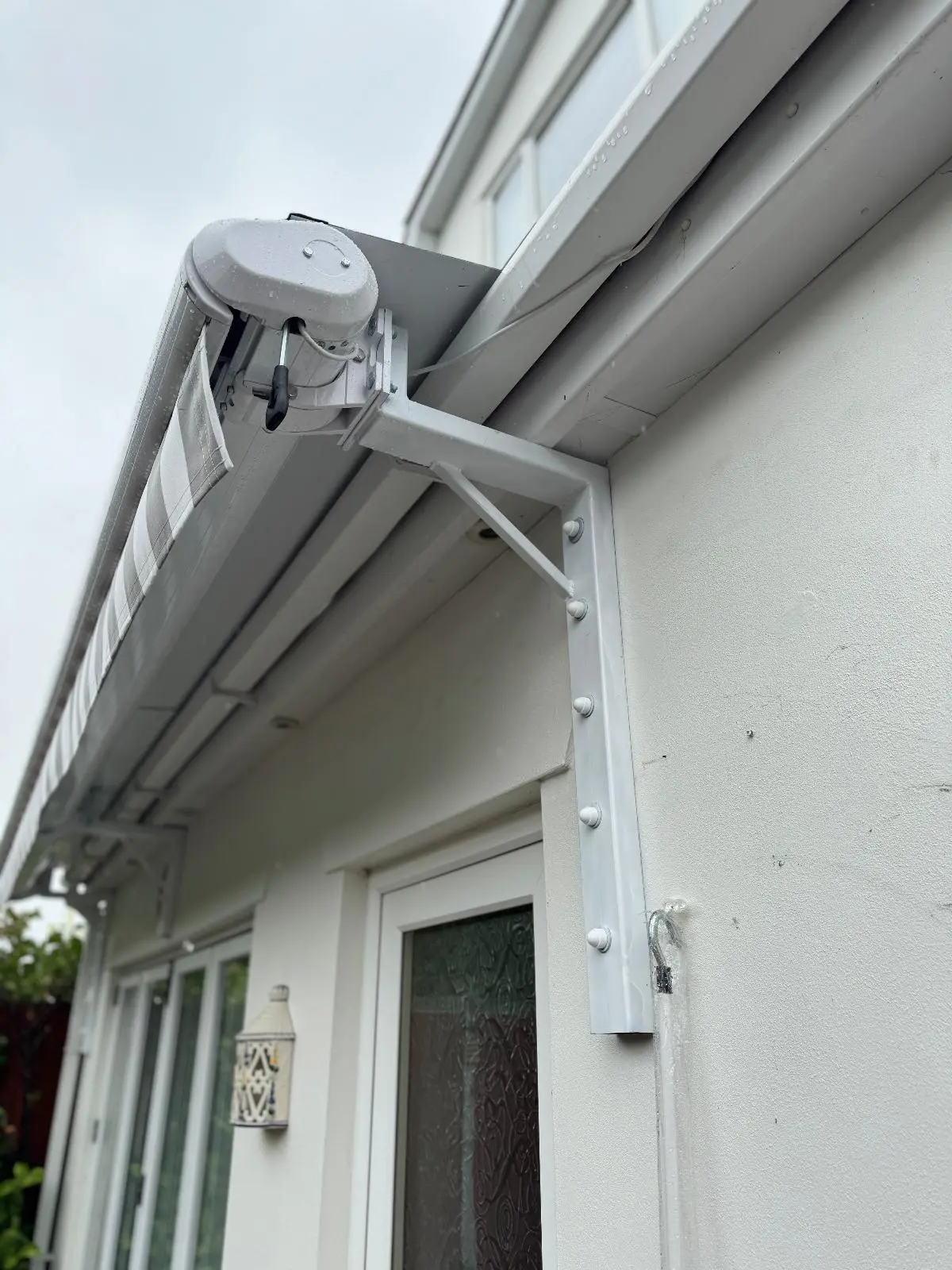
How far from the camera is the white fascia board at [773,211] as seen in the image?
38.7 inches

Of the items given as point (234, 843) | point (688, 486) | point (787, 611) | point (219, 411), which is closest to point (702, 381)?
point (688, 486)

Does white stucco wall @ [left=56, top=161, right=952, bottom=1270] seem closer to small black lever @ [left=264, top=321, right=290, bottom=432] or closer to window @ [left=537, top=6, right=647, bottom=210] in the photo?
small black lever @ [left=264, top=321, right=290, bottom=432]

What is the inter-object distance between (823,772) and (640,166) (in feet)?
2.75

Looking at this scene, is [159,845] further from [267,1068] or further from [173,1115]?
[267,1068]

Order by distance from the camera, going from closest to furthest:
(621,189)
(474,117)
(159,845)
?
(621,189)
(474,117)
(159,845)

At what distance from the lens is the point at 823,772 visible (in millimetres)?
1075

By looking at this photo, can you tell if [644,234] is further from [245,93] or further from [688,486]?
[245,93]

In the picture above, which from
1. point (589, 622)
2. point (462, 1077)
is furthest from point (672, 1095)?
point (462, 1077)

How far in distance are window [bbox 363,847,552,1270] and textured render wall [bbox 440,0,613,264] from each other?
2.80 meters

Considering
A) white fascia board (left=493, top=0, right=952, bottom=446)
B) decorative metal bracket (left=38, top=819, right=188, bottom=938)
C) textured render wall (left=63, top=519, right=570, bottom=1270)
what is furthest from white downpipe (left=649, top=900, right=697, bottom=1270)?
decorative metal bracket (left=38, top=819, right=188, bottom=938)

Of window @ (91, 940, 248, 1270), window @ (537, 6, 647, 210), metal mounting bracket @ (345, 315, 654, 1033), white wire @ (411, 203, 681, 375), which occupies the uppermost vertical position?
A: window @ (537, 6, 647, 210)

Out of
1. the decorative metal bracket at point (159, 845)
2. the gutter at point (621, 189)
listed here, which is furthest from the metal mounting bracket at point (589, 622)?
the decorative metal bracket at point (159, 845)

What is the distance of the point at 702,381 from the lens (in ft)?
4.71

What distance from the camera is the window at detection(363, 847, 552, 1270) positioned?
5.48 ft
